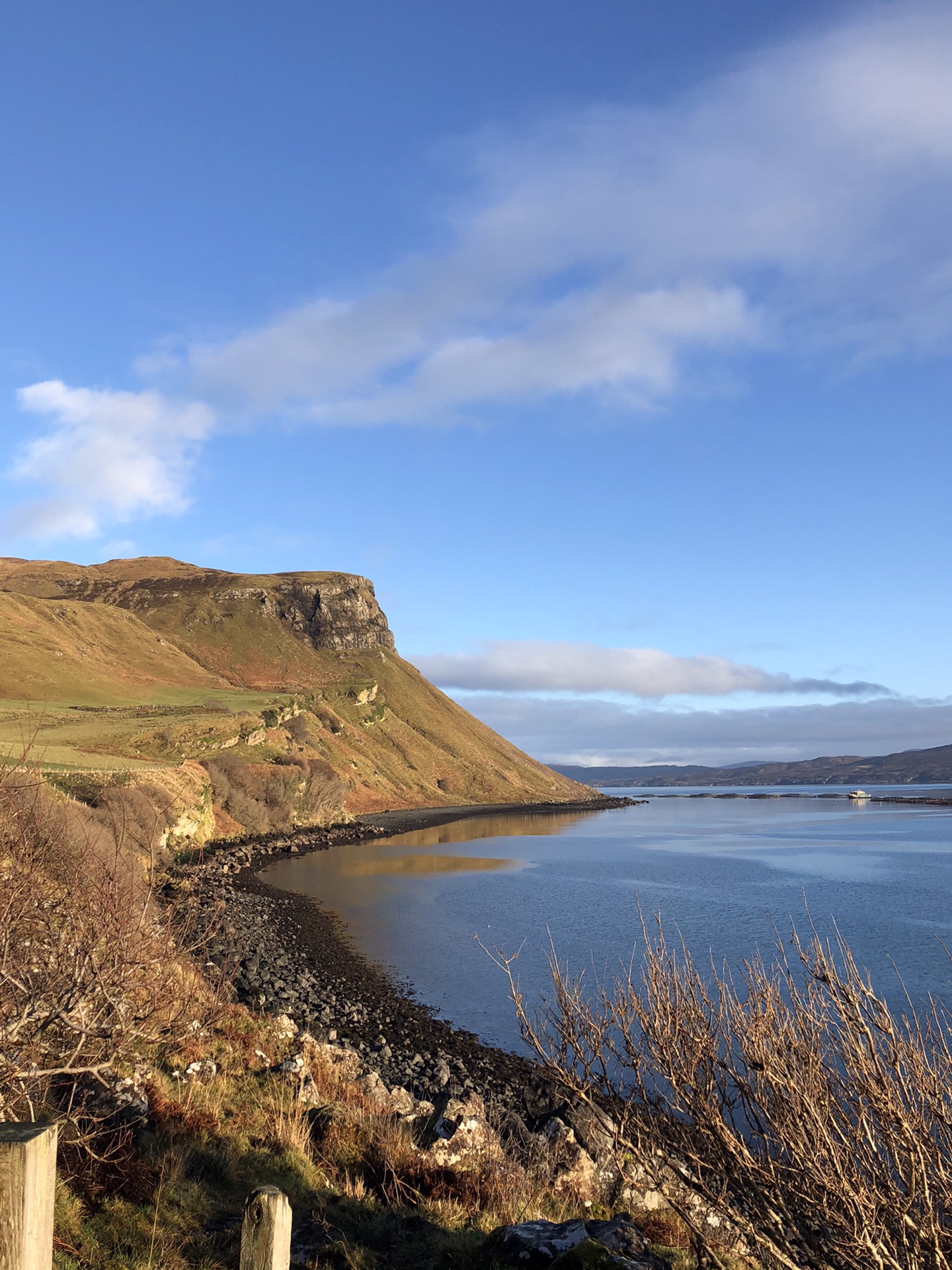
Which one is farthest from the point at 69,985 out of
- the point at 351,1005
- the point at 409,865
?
the point at 409,865

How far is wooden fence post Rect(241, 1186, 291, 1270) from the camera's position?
386 cm

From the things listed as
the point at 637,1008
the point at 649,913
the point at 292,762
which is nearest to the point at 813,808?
the point at 292,762

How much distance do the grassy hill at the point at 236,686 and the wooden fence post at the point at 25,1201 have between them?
44365 mm

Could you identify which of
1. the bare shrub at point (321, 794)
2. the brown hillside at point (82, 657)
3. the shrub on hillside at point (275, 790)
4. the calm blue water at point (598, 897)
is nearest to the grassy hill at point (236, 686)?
the brown hillside at point (82, 657)

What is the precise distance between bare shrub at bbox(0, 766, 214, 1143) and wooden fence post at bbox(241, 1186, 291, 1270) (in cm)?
264

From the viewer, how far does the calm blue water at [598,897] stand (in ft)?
91.1

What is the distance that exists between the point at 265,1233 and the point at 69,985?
4.17m

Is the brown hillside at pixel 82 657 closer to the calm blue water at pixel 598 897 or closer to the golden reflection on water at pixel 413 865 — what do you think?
the calm blue water at pixel 598 897

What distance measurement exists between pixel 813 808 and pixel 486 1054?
155875 mm

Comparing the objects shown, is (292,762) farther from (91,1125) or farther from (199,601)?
(199,601)

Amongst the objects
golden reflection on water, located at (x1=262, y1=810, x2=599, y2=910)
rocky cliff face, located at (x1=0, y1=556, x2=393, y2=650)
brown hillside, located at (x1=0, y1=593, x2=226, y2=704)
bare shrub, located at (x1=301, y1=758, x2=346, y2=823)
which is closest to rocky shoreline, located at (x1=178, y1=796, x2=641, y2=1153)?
golden reflection on water, located at (x1=262, y1=810, x2=599, y2=910)

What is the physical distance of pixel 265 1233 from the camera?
12.7ft

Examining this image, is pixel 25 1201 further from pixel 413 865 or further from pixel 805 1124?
pixel 413 865

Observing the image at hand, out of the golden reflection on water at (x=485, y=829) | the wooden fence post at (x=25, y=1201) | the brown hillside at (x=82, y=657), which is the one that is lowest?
the golden reflection on water at (x=485, y=829)
